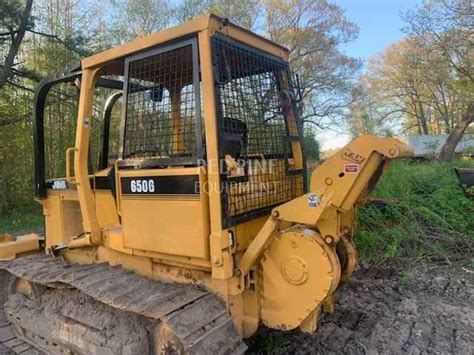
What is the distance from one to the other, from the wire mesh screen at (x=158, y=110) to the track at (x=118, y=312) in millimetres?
921

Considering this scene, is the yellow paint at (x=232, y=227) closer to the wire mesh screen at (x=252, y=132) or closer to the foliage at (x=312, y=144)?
the wire mesh screen at (x=252, y=132)

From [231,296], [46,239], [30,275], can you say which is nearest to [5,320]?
[46,239]

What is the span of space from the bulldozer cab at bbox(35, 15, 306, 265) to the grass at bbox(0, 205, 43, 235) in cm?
698

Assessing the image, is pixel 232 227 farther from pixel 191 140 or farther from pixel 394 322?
pixel 394 322

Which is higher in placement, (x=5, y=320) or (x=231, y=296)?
(x=231, y=296)

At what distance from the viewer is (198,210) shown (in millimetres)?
2715

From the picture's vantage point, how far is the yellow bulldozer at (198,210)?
269 centimetres

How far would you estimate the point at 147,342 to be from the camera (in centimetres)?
282

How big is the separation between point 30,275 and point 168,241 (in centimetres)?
134

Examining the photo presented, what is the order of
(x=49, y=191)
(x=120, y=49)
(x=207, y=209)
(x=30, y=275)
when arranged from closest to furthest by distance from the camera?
(x=207, y=209) < (x=120, y=49) < (x=30, y=275) < (x=49, y=191)

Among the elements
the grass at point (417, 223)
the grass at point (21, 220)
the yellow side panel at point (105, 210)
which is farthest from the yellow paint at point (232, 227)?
the grass at point (21, 220)

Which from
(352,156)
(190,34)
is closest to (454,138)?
(352,156)

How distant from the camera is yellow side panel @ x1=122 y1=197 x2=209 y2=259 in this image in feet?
8.98

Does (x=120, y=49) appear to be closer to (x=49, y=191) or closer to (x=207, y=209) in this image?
(x=207, y=209)
